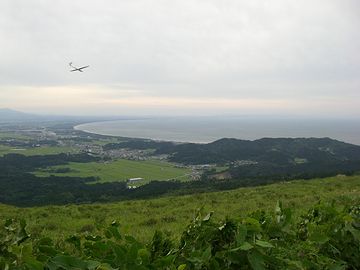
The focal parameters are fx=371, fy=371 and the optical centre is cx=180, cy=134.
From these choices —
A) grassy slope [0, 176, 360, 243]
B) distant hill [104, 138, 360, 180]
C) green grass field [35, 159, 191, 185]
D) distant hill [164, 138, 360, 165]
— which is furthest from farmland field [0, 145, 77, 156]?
grassy slope [0, 176, 360, 243]

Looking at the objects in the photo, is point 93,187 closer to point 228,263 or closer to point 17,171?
point 17,171

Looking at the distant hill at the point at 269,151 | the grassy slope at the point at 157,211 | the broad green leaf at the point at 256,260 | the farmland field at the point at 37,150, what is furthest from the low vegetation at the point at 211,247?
→ the farmland field at the point at 37,150

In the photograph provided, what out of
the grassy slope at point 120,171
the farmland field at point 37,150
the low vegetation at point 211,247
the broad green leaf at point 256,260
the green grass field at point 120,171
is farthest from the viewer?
the farmland field at point 37,150

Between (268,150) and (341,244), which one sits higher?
(341,244)

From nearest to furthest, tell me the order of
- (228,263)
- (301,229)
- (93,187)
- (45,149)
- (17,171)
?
(228,263) < (301,229) < (93,187) < (17,171) < (45,149)

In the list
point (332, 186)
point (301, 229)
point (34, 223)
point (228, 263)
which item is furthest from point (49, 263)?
point (332, 186)

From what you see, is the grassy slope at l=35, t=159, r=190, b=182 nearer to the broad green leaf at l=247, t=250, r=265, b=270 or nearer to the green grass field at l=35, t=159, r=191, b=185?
the green grass field at l=35, t=159, r=191, b=185

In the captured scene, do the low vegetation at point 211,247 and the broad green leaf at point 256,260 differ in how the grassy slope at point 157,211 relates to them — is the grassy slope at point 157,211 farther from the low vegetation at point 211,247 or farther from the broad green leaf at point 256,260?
the broad green leaf at point 256,260

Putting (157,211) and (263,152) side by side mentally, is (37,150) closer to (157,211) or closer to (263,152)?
(263,152)

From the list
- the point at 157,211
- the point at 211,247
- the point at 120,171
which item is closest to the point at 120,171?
the point at 120,171
